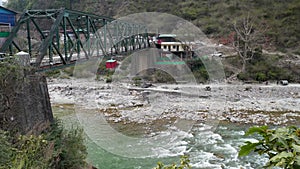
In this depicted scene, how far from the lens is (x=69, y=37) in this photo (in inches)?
375

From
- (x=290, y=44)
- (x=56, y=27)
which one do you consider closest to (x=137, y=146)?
(x=56, y=27)

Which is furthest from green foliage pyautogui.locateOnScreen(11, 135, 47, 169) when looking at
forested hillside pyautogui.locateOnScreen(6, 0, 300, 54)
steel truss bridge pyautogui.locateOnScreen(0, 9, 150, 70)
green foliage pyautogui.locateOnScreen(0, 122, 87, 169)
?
forested hillside pyautogui.locateOnScreen(6, 0, 300, 54)

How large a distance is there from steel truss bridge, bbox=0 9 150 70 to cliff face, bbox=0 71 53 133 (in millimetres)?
991

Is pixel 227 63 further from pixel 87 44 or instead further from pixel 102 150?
pixel 102 150

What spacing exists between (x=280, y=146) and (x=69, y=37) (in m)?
9.43

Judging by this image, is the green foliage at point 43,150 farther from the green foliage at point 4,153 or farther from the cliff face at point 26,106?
the cliff face at point 26,106

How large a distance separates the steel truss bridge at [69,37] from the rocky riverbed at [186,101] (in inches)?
111

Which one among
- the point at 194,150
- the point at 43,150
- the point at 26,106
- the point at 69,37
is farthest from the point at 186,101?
the point at 43,150

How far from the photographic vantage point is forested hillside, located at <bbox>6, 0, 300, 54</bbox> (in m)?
24.3

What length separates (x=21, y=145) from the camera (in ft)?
14.0

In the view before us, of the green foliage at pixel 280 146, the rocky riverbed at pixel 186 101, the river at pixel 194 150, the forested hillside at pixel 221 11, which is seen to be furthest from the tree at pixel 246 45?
the green foliage at pixel 280 146

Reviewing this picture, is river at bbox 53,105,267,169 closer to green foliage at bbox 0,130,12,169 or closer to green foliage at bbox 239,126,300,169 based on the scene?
green foliage at bbox 0,130,12,169

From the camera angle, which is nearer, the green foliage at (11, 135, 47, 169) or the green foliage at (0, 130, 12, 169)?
→ the green foliage at (0, 130, 12, 169)

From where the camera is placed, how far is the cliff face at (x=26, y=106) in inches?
200
